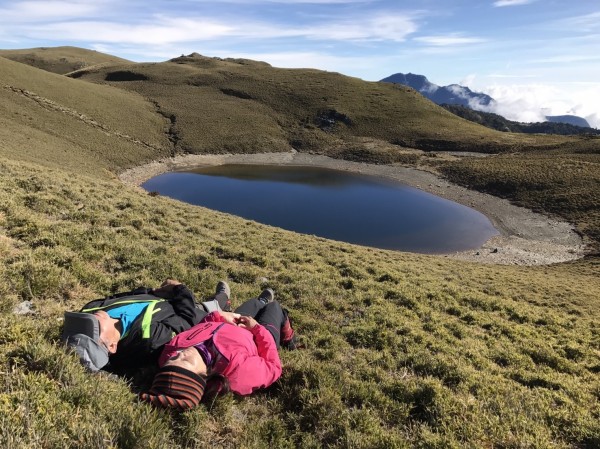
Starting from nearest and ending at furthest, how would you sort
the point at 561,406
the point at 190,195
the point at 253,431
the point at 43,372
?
1. the point at 43,372
2. the point at 253,431
3. the point at 561,406
4. the point at 190,195

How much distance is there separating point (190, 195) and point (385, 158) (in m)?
52.5

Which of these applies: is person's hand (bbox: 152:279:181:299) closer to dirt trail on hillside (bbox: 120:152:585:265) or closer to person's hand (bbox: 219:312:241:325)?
person's hand (bbox: 219:312:241:325)

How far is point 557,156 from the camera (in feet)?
245

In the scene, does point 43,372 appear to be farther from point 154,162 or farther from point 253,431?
point 154,162

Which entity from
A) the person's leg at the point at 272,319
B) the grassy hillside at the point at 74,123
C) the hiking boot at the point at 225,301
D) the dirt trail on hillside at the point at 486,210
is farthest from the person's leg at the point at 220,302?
the grassy hillside at the point at 74,123

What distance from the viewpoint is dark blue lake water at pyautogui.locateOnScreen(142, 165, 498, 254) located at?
45.1m

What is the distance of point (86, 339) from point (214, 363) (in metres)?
1.78

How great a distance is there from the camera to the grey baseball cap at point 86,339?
15.7ft

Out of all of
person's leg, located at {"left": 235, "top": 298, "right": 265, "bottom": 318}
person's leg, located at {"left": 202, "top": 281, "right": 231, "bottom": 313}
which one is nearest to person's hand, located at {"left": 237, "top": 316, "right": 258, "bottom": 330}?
person's leg, located at {"left": 235, "top": 298, "right": 265, "bottom": 318}

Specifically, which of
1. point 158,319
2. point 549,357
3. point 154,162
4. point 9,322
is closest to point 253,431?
point 158,319

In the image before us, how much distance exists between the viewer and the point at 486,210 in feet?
194

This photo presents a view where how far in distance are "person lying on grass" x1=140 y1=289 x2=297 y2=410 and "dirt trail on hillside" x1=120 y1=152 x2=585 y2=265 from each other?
37.5 m

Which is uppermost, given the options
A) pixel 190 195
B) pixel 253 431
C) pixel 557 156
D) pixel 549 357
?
pixel 557 156

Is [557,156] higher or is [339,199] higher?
[557,156]
